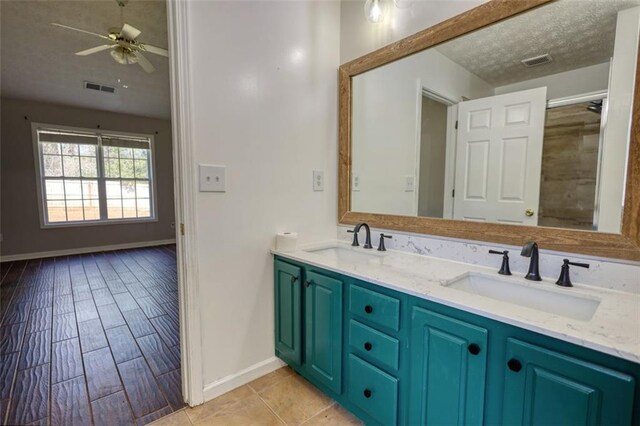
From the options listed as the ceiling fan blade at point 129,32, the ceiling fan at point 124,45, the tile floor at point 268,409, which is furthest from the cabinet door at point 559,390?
the ceiling fan blade at point 129,32

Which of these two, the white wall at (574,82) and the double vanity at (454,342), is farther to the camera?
the white wall at (574,82)

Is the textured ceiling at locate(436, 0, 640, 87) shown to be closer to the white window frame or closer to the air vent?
the air vent

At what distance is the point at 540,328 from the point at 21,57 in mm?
4930

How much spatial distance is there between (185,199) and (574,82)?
1780 mm

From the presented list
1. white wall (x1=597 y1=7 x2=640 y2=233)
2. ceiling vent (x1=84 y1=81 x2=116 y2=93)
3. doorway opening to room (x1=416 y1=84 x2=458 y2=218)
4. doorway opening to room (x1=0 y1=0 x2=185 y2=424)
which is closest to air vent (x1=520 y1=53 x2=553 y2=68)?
white wall (x1=597 y1=7 x2=640 y2=233)

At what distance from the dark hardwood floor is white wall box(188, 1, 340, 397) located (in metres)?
0.51

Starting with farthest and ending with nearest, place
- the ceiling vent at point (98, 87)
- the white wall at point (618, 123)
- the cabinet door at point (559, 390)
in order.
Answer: the ceiling vent at point (98, 87)
the white wall at point (618, 123)
the cabinet door at point (559, 390)

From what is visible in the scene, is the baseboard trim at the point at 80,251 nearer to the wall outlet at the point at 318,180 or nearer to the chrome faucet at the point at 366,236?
the wall outlet at the point at 318,180

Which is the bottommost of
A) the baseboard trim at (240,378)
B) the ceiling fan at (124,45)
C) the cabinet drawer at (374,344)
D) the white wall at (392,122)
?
the baseboard trim at (240,378)

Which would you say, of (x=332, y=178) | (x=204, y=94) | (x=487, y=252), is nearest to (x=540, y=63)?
(x=487, y=252)

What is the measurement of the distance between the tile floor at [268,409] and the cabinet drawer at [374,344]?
1.43ft

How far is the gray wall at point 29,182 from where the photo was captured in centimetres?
444

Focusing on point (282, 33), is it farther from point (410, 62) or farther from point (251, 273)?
point (251, 273)

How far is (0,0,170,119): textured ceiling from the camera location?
7.93ft
